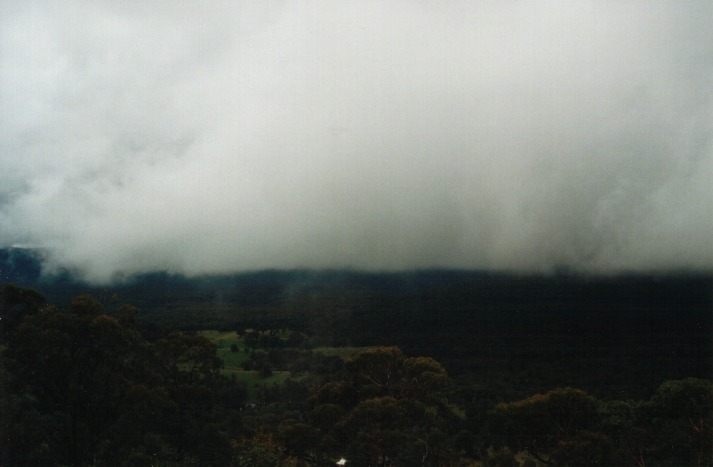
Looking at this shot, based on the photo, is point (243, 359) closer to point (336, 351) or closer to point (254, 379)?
point (254, 379)

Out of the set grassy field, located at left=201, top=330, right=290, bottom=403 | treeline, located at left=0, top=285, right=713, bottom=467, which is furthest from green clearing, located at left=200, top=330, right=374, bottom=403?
treeline, located at left=0, top=285, right=713, bottom=467

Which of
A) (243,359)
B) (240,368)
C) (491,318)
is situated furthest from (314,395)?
(491,318)

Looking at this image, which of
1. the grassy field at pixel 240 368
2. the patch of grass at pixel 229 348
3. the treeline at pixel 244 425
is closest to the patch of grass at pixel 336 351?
the grassy field at pixel 240 368

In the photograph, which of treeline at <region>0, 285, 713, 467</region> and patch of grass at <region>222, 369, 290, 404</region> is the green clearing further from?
treeline at <region>0, 285, 713, 467</region>

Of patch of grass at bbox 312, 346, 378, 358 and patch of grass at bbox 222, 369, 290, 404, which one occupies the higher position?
patch of grass at bbox 312, 346, 378, 358

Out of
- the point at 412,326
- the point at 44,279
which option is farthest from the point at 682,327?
the point at 44,279

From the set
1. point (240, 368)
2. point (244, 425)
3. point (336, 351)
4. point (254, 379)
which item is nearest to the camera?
point (244, 425)
